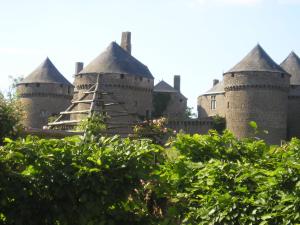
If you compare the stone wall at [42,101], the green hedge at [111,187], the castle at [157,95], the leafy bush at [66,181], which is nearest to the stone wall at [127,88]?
the castle at [157,95]

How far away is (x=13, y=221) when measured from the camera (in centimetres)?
645

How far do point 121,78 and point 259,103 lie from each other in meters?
9.31

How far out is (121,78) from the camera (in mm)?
44031

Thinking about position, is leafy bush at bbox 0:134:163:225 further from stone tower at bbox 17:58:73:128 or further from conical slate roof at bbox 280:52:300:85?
conical slate roof at bbox 280:52:300:85

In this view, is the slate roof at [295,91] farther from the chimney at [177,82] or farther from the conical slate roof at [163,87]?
the chimney at [177,82]

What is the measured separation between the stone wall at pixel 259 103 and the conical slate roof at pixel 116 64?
6187 mm

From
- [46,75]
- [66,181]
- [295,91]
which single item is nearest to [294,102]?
[295,91]

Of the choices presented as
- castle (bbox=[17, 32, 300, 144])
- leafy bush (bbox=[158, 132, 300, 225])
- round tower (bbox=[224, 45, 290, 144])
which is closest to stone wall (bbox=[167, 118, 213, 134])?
castle (bbox=[17, 32, 300, 144])

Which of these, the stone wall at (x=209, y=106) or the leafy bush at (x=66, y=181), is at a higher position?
the stone wall at (x=209, y=106)

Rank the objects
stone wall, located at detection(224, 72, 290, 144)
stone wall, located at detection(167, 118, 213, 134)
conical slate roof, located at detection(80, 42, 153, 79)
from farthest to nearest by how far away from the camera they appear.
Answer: stone wall, located at detection(167, 118, 213, 134) → conical slate roof, located at detection(80, 42, 153, 79) → stone wall, located at detection(224, 72, 290, 144)

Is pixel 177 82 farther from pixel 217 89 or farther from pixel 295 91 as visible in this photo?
pixel 295 91

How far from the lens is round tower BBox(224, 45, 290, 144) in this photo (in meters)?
43.6

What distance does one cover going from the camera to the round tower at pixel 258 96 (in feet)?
143

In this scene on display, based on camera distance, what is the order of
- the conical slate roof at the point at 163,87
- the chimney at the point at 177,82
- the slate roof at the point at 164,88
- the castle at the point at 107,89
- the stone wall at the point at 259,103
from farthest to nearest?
1. the chimney at the point at 177,82
2. the conical slate roof at the point at 163,87
3. the slate roof at the point at 164,88
4. the castle at the point at 107,89
5. the stone wall at the point at 259,103
